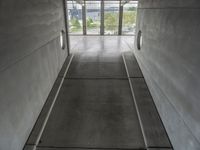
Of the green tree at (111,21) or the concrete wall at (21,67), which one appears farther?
the green tree at (111,21)

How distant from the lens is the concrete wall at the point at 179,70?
1.78 metres

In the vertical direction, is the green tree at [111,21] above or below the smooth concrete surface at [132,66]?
above

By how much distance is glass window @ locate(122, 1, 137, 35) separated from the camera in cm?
1151

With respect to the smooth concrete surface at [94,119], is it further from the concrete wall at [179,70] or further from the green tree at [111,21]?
the green tree at [111,21]

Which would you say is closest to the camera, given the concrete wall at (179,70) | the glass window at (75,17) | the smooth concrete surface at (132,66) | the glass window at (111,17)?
the concrete wall at (179,70)

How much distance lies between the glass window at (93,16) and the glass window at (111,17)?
1.81ft

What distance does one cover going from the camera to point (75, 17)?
1158 centimetres

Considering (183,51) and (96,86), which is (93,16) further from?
(183,51)

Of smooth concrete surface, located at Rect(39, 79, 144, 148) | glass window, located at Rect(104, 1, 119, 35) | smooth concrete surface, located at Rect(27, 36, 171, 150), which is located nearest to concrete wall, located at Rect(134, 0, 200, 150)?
smooth concrete surface, located at Rect(27, 36, 171, 150)

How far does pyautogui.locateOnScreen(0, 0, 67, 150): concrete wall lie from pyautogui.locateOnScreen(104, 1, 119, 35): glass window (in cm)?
910

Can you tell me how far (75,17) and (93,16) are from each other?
4.54 feet

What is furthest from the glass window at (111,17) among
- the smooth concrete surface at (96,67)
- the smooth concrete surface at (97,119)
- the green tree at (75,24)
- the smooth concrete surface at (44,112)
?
the smooth concrete surface at (97,119)

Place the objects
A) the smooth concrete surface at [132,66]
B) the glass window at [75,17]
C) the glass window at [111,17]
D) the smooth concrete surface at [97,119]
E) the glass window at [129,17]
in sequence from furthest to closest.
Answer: the glass window at [129,17] < the glass window at [111,17] < the glass window at [75,17] < the smooth concrete surface at [132,66] < the smooth concrete surface at [97,119]

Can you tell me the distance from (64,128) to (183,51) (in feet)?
7.46
